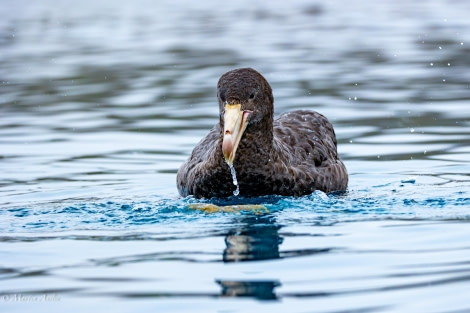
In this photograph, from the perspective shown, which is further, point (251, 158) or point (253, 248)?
point (251, 158)

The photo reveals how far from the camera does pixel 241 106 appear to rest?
352 inches

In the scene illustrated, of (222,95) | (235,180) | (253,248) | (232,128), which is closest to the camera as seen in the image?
(253,248)

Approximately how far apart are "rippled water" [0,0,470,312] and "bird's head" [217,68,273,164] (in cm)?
59

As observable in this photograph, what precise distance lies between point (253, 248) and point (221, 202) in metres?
1.81

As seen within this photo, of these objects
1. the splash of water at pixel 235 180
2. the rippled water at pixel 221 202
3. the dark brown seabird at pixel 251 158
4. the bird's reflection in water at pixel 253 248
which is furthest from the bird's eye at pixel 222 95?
the bird's reflection in water at pixel 253 248

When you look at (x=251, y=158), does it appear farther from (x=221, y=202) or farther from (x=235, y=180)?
(x=221, y=202)

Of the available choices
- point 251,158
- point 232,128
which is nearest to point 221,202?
point 251,158

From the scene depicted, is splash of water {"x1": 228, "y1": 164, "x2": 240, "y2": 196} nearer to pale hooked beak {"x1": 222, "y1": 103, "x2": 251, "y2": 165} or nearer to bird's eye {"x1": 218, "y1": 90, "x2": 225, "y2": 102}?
pale hooked beak {"x1": 222, "y1": 103, "x2": 251, "y2": 165}

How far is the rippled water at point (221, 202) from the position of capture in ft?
21.1

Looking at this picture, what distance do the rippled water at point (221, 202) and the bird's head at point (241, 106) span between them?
586mm

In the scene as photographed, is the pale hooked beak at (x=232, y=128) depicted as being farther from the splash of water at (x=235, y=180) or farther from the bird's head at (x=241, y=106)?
the splash of water at (x=235, y=180)

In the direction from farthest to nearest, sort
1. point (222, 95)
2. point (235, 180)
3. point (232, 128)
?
point (235, 180) → point (222, 95) → point (232, 128)

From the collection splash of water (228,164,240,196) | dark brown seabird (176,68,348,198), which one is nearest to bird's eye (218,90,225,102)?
dark brown seabird (176,68,348,198)

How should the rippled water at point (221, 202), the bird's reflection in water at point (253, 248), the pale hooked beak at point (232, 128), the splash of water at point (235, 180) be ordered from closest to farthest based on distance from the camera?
the bird's reflection in water at point (253, 248)
the rippled water at point (221, 202)
the pale hooked beak at point (232, 128)
the splash of water at point (235, 180)
